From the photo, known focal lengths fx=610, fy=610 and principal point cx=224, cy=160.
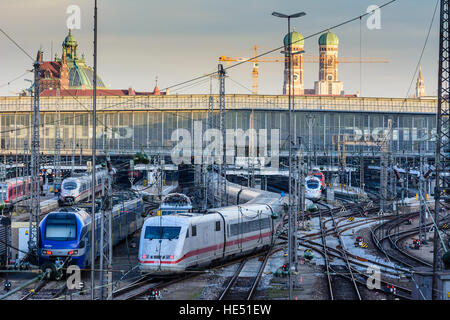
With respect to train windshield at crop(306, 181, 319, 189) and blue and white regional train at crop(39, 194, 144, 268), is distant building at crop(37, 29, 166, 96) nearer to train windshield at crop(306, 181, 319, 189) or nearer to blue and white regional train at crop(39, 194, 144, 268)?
train windshield at crop(306, 181, 319, 189)

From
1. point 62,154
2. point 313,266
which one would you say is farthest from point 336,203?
point 62,154

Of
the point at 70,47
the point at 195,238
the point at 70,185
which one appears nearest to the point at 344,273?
the point at 195,238

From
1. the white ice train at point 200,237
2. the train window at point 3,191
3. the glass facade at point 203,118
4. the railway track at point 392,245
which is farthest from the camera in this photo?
the glass facade at point 203,118

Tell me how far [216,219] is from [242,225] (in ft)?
8.10

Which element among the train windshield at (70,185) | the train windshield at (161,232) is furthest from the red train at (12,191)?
the train windshield at (161,232)

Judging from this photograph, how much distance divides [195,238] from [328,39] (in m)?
176

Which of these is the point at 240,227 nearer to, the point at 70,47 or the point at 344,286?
the point at 344,286

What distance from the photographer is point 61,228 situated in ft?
82.4

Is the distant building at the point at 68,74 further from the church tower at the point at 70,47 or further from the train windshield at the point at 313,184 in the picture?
the train windshield at the point at 313,184

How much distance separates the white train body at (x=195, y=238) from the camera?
23.8 metres

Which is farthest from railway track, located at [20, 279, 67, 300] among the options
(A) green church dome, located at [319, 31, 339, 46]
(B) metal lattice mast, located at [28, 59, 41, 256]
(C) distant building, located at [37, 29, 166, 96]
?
(A) green church dome, located at [319, 31, 339, 46]

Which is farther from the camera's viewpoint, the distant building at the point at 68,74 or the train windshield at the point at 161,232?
the distant building at the point at 68,74

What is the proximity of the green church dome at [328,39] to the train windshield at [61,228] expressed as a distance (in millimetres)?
175714
